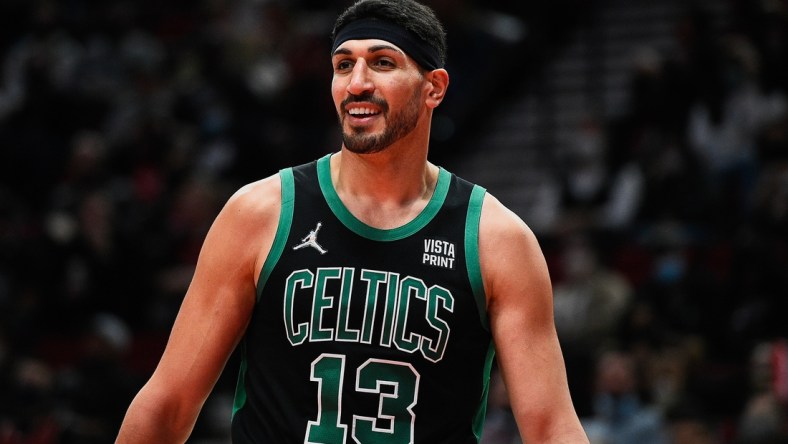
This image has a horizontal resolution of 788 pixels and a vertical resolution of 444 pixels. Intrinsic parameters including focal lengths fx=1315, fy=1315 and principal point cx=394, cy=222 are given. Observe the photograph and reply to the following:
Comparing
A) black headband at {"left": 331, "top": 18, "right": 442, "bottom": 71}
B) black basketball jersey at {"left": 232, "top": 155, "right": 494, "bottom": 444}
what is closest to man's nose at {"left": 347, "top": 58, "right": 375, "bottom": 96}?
black headband at {"left": 331, "top": 18, "right": 442, "bottom": 71}

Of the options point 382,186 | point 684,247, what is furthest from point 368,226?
point 684,247

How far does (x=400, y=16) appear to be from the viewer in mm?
4449

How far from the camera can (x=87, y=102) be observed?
14.3 m

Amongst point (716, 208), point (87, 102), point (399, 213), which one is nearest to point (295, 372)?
point (399, 213)

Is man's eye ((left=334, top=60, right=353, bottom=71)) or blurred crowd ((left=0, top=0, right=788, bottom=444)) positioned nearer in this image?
man's eye ((left=334, top=60, right=353, bottom=71))

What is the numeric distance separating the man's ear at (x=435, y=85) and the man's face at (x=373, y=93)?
10 cm

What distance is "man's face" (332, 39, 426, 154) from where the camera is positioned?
4.35 m

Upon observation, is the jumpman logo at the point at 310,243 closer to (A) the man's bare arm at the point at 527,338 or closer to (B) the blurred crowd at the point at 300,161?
(A) the man's bare arm at the point at 527,338

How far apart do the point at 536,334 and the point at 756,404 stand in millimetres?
5133

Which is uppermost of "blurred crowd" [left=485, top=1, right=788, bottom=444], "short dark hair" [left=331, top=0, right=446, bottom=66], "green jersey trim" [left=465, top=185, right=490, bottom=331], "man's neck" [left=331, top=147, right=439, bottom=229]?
"blurred crowd" [left=485, top=1, right=788, bottom=444]

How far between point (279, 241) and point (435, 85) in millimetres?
774

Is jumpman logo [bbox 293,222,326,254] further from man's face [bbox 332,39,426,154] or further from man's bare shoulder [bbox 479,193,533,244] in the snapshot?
man's bare shoulder [bbox 479,193,533,244]

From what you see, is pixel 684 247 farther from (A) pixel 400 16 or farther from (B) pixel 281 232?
(B) pixel 281 232

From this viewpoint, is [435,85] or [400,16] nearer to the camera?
[400,16]
